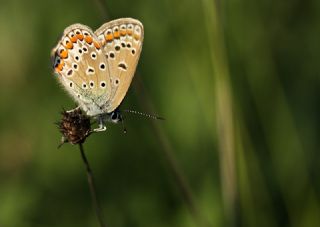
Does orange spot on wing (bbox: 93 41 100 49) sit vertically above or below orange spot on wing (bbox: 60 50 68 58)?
below

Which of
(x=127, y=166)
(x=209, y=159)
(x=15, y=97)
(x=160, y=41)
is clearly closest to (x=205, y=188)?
(x=209, y=159)

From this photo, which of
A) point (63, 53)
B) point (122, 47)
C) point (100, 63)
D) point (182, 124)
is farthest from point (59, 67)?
point (182, 124)

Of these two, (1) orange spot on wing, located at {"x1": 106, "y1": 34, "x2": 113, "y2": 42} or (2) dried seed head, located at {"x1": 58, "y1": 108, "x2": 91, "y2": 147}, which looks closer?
(2) dried seed head, located at {"x1": 58, "y1": 108, "x2": 91, "y2": 147}

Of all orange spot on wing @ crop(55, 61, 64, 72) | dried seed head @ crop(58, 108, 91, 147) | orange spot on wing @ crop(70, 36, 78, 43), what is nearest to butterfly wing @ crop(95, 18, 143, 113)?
orange spot on wing @ crop(70, 36, 78, 43)

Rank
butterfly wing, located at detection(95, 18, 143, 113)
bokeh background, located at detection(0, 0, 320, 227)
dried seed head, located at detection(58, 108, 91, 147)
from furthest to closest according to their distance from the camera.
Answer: bokeh background, located at detection(0, 0, 320, 227) < butterfly wing, located at detection(95, 18, 143, 113) < dried seed head, located at detection(58, 108, 91, 147)

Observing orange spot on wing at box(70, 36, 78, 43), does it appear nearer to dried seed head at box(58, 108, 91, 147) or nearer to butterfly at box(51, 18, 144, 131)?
butterfly at box(51, 18, 144, 131)

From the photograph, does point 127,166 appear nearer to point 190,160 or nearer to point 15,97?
point 190,160

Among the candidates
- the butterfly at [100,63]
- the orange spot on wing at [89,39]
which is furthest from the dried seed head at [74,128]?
the orange spot on wing at [89,39]

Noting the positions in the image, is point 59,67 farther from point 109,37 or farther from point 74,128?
point 74,128

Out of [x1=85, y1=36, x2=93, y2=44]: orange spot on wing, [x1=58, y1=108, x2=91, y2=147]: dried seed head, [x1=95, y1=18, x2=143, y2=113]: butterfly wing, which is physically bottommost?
[x1=58, y1=108, x2=91, y2=147]: dried seed head

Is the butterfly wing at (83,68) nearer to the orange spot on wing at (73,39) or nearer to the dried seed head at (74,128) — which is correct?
the orange spot on wing at (73,39)
